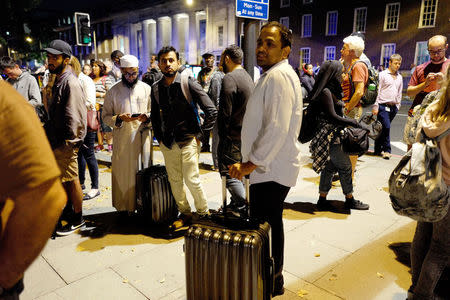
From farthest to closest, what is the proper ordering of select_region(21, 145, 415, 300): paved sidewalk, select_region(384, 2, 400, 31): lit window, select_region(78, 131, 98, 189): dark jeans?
select_region(384, 2, 400, 31): lit window
select_region(78, 131, 98, 189): dark jeans
select_region(21, 145, 415, 300): paved sidewalk

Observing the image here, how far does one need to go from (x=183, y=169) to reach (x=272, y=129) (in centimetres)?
193

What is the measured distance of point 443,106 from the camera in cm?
220

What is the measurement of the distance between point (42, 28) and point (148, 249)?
39056mm

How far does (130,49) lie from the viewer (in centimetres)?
5809

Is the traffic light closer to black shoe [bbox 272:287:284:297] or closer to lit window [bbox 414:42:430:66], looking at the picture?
black shoe [bbox 272:287:284:297]

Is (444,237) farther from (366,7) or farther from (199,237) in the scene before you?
(366,7)

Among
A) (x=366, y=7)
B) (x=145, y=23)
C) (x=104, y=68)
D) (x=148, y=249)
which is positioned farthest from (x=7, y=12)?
(x=148, y=249)

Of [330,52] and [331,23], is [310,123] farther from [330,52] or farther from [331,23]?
[331,23]

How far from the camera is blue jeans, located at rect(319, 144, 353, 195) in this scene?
14.8 feet

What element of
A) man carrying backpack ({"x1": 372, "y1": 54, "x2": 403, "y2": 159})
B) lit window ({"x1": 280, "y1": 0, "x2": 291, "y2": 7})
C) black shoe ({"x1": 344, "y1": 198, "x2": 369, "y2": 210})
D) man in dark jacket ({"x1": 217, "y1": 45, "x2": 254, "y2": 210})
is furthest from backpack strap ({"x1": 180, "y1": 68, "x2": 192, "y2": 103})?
lit window ({"x1": 280, "y1": 0, "x2": 291, "y2": 7})

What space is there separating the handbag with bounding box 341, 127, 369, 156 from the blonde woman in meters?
1.83

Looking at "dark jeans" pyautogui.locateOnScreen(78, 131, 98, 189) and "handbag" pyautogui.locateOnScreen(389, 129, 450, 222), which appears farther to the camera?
"dark jeans" pyautogui.locateOnScreen(78, 131, 98, 189)

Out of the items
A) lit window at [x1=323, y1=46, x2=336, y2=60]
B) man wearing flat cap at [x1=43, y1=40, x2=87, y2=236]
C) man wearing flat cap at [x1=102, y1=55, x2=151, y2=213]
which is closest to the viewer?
man wearing flat cap at [x1=43, y1=40, x2=87, y2=236]

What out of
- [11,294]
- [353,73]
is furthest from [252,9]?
[11,294]
